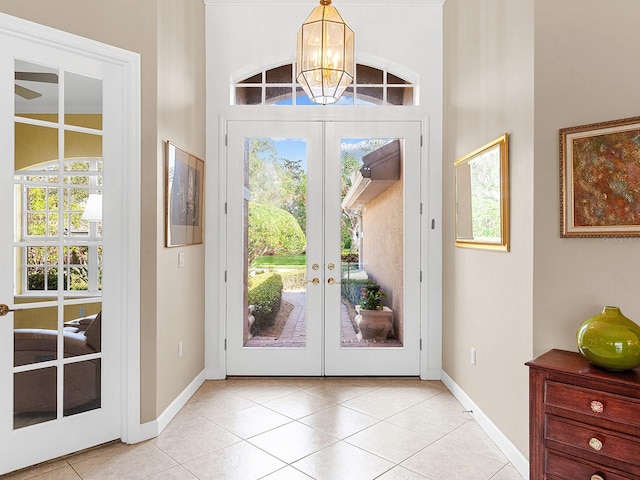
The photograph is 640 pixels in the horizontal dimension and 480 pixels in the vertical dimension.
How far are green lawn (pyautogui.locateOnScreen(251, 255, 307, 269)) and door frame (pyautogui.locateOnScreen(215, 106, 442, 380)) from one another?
379 millimetres

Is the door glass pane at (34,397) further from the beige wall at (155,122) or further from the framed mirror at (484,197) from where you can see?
the framed mirror at (484,197)

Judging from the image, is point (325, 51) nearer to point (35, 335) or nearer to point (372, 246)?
point (372, 246)

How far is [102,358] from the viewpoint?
2.66m

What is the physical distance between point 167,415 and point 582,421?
2541 mm

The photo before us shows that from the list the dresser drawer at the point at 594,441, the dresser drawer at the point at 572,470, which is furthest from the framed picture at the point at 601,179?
the dresser drawer at the point at 572,470

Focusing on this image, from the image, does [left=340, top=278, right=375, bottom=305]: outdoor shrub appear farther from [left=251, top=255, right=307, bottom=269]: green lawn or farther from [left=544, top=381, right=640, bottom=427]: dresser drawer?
[left=544, top=381, right=640, bottom=427]: dresser drawer

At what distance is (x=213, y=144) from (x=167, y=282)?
1.50 metres

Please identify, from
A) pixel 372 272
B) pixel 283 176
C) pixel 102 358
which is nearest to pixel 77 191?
pixel 102 358

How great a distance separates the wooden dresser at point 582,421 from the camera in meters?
1.68

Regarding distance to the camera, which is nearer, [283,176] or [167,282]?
[167,282]

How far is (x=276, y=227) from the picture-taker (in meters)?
3.96

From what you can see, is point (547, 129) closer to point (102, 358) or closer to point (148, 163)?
point (148, 163)

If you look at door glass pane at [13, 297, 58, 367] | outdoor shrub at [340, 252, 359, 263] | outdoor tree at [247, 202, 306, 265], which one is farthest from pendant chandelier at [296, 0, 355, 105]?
door glass pane at [13, 297, 58, 367]

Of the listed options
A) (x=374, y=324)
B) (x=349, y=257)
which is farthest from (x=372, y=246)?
(x=374, y=324)
